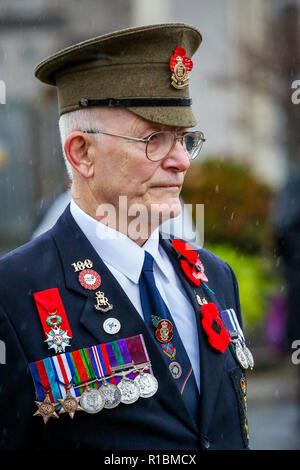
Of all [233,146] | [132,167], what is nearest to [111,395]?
[132,167]

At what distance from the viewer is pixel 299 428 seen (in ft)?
23.5

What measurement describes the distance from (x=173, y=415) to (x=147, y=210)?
67 centimetres

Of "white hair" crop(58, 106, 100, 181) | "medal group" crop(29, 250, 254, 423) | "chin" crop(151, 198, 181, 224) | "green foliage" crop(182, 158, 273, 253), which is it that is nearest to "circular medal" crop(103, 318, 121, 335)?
"medal group" crop(29, 250, 254, 423)

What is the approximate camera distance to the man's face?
2.74m

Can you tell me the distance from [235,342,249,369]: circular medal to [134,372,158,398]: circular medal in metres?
0.43

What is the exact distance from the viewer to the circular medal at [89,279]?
271cm

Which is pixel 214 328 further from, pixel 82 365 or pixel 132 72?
pixel 132 72

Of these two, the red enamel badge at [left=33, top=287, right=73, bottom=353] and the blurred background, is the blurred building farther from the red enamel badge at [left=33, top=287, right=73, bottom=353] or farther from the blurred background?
the red enamel badge at [left=33, top=287, right=73, bottom=353]

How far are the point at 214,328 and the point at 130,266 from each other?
36 cm

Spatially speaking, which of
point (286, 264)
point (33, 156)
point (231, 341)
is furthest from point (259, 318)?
point (231, 341)

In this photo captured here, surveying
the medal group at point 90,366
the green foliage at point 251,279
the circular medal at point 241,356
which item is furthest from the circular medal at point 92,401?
the green foliage at point 251,279

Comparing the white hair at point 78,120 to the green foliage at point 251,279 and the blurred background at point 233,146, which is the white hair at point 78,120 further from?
the green foliage at point 251,279

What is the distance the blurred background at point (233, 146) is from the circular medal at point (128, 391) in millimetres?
2910
